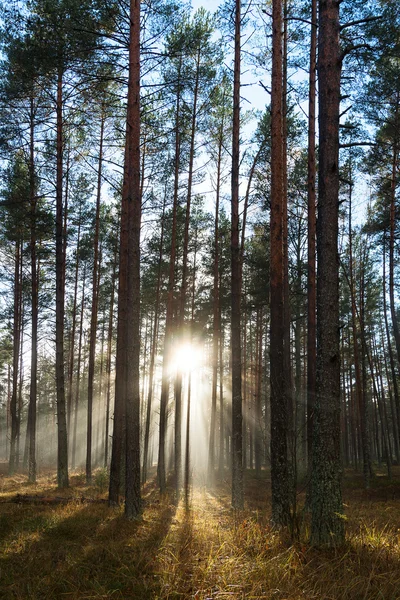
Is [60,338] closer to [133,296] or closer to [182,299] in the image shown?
[182,299]

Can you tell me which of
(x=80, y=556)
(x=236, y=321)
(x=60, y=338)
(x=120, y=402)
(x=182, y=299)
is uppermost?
(x=182, y=299)

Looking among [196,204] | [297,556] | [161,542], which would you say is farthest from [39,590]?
[196,204]

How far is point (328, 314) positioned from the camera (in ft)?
16.5

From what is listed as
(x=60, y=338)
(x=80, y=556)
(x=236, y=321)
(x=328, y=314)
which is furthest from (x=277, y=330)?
(x=60, y=338)

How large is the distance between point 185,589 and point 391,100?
15237mm

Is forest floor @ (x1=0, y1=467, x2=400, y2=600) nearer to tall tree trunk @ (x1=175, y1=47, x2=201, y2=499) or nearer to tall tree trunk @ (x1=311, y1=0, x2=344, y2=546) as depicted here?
tall tree trunk @ (x1=311, y1=0, x2=344, y2=546)

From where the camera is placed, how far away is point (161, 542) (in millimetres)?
5098

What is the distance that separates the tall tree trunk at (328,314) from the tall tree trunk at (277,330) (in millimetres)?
973

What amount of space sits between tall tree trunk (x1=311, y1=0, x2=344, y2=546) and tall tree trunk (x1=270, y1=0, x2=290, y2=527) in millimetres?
973

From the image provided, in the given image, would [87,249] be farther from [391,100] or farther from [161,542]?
[161,542]

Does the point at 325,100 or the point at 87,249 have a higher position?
the point at 87,249

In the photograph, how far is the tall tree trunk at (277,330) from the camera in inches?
261

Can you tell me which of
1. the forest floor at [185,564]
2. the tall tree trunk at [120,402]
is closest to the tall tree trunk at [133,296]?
the forest floor at [185,564]

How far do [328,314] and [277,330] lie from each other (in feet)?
8.18
